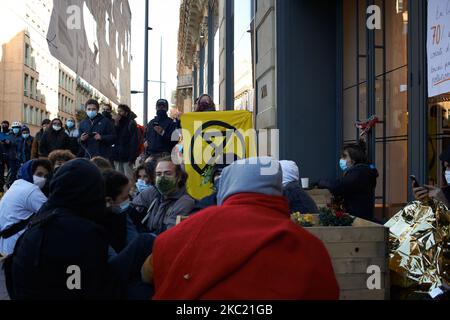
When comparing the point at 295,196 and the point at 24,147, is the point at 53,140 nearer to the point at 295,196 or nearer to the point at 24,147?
the point at 24,147

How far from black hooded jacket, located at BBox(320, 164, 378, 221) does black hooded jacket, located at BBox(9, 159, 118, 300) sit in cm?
386

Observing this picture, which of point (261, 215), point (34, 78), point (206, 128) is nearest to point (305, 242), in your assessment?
point (261, 215)

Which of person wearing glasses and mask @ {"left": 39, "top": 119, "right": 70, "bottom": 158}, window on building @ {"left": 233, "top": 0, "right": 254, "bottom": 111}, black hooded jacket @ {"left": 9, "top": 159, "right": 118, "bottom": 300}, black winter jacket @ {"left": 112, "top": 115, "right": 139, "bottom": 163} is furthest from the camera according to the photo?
window on building @ {"left": 233, "top": 0, "right": 254, "bottom": 111}

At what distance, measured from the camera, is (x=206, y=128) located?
25.7 ft

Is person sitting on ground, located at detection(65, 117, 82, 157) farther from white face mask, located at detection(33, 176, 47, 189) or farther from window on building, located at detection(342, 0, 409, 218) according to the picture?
window on building, located at detection(342, 0, 409, 218)

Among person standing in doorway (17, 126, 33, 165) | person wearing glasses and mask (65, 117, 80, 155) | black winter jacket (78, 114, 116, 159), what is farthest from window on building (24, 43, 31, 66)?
black winter jacket (78, 114, 116, 159)

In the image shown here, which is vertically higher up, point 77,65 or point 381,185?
point 77,65

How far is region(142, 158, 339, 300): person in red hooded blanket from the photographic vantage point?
1.98 metres

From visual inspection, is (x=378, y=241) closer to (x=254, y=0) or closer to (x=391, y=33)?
(x=391, y=33)

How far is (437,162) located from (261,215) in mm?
4649

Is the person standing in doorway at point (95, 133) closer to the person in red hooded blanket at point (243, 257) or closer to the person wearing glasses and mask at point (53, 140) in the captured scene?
the person wearing glasses and mask at point (53, 140)

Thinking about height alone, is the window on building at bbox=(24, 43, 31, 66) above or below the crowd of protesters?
above

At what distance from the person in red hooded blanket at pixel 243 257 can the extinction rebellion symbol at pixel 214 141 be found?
5424 millimetres

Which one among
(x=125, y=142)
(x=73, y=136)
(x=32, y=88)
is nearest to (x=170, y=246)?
(x=125, y=142)
